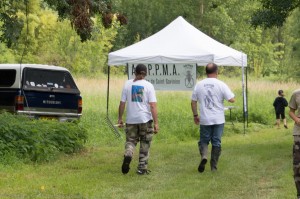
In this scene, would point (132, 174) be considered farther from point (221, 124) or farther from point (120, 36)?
point (120, 36)

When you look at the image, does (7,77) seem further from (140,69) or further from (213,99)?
(213,99)

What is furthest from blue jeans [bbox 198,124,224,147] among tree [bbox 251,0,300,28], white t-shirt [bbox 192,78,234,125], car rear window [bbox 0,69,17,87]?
car rear window [bbox 0,69,17,87]

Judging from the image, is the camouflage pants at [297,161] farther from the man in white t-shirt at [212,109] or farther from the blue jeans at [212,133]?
the blue jeans at [212,133]

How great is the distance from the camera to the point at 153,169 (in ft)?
38.4

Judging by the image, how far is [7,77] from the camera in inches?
658

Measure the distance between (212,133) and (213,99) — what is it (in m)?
0.56

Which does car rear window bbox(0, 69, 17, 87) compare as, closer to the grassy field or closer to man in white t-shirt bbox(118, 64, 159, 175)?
the grassy field

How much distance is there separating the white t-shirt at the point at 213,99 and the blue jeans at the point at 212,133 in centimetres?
11

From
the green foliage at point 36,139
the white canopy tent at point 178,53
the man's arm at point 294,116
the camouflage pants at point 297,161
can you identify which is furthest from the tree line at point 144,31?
the camouflage pants at point 297,161

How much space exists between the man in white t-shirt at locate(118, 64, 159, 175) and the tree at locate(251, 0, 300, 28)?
593 cm

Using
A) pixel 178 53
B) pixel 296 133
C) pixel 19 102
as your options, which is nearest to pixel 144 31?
pixel 178 53

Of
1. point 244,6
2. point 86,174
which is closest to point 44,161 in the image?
point 86,174

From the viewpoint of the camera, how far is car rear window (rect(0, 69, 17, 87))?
1647 centimetres

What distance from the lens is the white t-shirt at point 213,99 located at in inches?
444
